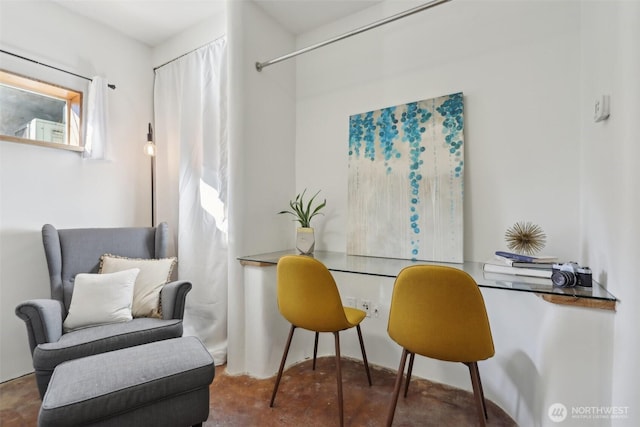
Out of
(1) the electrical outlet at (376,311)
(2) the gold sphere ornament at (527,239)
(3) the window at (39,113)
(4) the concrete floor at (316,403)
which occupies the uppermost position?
(3) the window at (39,113)

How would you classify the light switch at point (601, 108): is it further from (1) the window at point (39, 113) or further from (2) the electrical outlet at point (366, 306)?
(1) the window at point (39, 113)

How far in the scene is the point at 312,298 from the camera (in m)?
1.53

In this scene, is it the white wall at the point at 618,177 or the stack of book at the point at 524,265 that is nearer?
the white wall at the point at 618,177

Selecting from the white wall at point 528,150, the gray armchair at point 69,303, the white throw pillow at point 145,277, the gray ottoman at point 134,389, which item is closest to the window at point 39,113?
the gray armchair at point 69,303

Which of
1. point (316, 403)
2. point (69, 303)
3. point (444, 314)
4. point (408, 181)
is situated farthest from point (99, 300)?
point (408, 181)

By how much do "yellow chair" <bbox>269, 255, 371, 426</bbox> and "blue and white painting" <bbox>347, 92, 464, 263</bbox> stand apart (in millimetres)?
718

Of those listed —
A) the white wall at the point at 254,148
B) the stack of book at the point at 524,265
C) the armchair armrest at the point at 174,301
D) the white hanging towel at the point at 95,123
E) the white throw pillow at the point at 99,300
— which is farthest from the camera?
the white hanging towel at the point at 95,123

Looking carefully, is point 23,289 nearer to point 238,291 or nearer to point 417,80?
point 238,291

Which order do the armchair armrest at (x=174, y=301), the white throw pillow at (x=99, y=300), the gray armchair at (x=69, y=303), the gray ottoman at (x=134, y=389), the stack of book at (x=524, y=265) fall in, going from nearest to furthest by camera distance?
the gray ottoman at (x=134, y=389) < the stack of book at (x=524, y=265) < the gray armchair at (x=69, y=303) < the white throw pillow at (x=99, y=300) < the armchair armrest at (x=174, y=301)

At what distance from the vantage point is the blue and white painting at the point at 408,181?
74.2 inches

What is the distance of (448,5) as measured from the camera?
195 cm

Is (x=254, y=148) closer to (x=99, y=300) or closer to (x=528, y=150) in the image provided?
(x=99, y=300)

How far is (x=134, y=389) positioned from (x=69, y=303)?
1.18 metres

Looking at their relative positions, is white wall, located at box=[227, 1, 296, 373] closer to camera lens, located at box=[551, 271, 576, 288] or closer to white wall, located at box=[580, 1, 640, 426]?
camera lens, located at box=[551, 271, 576, 288]
